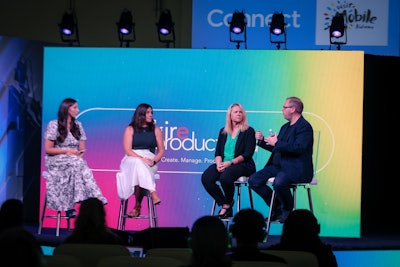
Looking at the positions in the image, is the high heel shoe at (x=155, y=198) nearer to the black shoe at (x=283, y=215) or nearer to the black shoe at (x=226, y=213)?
the black shoe at (x=226, y=213)

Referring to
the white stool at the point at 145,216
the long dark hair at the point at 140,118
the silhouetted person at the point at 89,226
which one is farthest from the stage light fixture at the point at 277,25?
the silhouetted person at the point at 89,226

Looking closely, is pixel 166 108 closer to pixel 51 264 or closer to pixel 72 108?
pixel 72 108

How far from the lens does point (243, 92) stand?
27.9 ft

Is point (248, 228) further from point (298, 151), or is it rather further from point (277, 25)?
point (277, 25)

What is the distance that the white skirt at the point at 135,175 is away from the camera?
25.9ft

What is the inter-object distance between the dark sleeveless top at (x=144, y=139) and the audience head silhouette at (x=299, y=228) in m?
3.70

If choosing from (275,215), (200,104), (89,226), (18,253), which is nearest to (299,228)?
(89,226)

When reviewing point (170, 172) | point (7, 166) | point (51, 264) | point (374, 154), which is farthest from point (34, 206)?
point (51, 264)

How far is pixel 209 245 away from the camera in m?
2.99

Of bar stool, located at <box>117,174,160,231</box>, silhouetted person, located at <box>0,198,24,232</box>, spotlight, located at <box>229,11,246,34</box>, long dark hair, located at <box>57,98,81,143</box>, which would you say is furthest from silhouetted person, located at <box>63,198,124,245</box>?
spotlight, located at <box>229,11,246,34</box>

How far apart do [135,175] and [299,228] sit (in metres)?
3.79

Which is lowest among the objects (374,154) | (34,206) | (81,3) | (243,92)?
(34,206)

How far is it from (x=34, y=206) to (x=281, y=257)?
6.55 m

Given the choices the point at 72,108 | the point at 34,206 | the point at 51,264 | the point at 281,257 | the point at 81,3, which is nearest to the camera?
the point at 51,264
